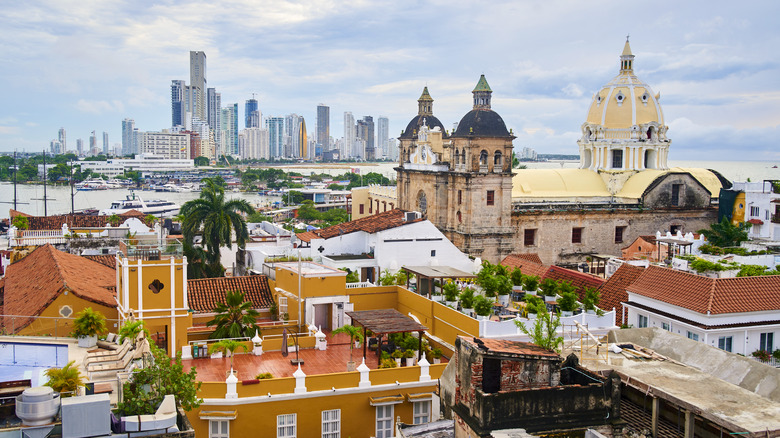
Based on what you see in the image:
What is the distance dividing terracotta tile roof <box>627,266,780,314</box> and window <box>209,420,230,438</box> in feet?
41.6

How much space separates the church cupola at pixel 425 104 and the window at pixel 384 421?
47.2 meters

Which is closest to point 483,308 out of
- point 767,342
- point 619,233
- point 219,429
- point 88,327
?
point 219,429

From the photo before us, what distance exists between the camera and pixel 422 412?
1844 centimetres

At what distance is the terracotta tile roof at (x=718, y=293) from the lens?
21078 millimetres

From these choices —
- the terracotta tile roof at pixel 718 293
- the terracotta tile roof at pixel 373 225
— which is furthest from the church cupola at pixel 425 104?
the terracotta tile roof at pixel 718 293

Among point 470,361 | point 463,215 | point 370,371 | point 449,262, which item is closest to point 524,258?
point 463,215

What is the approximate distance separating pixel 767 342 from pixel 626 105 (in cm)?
3337

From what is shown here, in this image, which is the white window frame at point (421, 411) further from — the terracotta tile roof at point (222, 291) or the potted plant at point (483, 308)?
the terracotta tile roof at point (222, 291)

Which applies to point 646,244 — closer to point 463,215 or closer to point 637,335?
point 463,215

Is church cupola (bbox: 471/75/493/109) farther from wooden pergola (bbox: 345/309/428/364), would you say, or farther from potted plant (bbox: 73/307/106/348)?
potted plant (bbox: 73/307/106/348)

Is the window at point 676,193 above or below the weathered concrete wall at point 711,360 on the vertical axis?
above

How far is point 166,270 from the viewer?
20547 millimetres

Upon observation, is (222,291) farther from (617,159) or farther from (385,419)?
(617,159)

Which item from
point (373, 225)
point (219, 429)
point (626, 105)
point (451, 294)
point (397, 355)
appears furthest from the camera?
point (626, 105)
